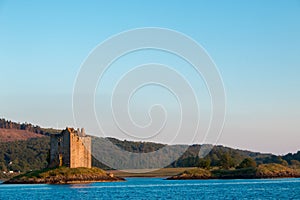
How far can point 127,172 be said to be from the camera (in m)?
189

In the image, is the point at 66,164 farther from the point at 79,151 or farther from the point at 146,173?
the point at 146,173

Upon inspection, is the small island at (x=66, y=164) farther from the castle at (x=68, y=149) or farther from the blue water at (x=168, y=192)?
the blue water at (x=168, y=192)

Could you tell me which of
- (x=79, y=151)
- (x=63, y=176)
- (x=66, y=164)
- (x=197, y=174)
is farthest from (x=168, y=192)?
(x=197, y=174)

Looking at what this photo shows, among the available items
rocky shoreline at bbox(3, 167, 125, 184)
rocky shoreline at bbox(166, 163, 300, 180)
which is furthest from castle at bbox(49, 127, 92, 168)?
rocky shoreline at bbox(166, 163, 300, 180)

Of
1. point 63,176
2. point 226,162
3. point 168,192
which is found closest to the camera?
point 168,192

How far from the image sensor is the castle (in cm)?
10962

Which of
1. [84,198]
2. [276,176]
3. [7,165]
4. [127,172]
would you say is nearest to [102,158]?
[127,172]

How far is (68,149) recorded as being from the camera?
110 meters

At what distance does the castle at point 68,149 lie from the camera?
109625mm

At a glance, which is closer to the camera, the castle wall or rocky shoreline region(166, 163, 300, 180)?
the castle wall

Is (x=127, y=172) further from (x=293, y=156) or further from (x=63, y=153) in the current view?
(x=63, y=153)

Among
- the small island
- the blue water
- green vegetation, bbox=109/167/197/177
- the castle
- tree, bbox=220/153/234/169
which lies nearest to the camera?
the blue water

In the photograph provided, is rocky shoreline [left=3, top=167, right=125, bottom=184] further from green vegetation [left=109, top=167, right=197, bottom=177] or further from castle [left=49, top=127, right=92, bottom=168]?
green vegetation [left=109, top=167, right=197, bottom=177]

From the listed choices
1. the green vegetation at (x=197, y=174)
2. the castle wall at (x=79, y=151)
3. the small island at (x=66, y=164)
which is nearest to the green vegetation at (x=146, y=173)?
the green vegetation at (x=197, y=174)
